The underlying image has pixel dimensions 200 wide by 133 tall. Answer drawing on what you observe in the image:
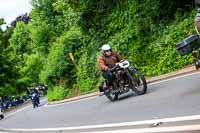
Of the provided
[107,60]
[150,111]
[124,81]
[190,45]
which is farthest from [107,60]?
[190,45]

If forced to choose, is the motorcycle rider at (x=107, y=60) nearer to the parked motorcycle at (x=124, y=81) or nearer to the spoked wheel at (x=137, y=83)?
the parked motorcycle at (x=124, y=81)

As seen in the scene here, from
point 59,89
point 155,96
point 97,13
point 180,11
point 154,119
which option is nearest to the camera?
point 154,119

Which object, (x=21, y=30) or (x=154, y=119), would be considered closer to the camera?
(x=154, y=119)

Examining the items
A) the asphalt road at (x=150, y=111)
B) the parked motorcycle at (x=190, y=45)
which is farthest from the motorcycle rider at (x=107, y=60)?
the parked motorcycle at (x=190, y=45)

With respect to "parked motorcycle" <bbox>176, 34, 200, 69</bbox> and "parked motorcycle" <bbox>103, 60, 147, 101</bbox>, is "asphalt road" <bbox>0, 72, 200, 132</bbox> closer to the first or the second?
"parked motorcycle" <bbox>103, 60, 147, 101</bbox>

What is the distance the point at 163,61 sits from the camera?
18.4 meters

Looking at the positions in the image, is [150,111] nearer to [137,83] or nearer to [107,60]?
[137,83]

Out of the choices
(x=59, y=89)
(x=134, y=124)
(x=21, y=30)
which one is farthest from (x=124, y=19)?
(x=21, y=30)

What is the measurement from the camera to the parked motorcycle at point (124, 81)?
13.7 m

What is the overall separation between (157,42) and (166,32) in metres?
0.48

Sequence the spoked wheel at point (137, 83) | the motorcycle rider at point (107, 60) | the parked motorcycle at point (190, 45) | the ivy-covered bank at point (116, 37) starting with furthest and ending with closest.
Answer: the ivy-covered bank at point (116, 37) < the motorcycle rider at point (107, 60) < the spoked wheel at point (137, 83) < the parked motorcycle at point (190, 45)

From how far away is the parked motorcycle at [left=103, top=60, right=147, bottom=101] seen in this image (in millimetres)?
13656

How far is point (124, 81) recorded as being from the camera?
46.6 ft

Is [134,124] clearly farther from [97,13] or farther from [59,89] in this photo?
[59,89]
